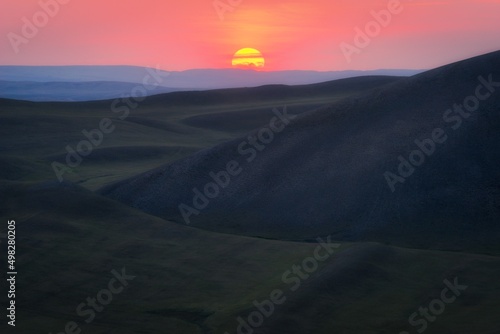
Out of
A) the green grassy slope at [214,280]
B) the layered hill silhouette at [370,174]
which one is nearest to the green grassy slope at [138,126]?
the layered hill silhouette at [370,174]

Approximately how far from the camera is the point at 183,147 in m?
65.4

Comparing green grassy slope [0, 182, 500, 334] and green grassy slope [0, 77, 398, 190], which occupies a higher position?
green grassy slope [0, 77, 398, 190]

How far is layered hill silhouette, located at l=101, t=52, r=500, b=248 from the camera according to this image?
114ft

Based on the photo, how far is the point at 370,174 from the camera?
38.2 meters

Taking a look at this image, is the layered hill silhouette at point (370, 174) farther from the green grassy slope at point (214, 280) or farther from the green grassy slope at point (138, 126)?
the green grassy slope at point (138, 126)

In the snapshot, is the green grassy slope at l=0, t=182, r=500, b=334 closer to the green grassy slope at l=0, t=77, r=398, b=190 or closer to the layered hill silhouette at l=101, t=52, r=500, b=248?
the layered hill silhouette at l=101, t=52, r=500, b=248

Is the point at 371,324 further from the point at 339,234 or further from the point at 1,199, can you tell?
the point at 1,199

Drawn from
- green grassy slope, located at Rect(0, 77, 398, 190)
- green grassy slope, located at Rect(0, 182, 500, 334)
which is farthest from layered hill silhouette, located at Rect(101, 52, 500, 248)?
green grassy slope, located at Rect(0, 77, 398, 190)

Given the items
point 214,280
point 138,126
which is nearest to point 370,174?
point 214,280

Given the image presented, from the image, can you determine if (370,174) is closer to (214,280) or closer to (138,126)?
(214,280)

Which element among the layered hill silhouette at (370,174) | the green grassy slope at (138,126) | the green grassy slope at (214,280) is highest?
the green grassy slope at (138,126)

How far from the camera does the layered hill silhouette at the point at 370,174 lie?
3472 cm

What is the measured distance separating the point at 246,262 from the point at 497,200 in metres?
13.3

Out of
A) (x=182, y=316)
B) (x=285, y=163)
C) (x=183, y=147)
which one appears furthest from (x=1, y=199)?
(x=183, y=147)
